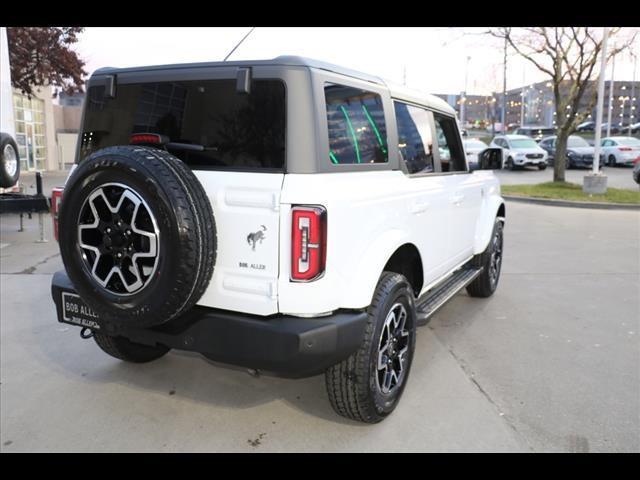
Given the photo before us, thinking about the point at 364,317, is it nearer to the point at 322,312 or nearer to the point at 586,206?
the point at 322,312

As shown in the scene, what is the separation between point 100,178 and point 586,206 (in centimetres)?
1290

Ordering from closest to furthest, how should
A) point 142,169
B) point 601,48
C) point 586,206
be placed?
point 142,169 → point 586,206 → point 601,48

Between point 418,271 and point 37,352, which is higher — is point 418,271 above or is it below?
above

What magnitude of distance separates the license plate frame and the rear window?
947mm

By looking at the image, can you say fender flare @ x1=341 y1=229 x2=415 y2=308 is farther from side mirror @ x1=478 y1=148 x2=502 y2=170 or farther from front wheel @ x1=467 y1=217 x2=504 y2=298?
side mirror @ x1=478 y1=148 x2=502 y2=170

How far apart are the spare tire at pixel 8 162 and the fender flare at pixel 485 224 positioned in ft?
23.3

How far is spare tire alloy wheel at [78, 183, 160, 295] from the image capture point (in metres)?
2.50

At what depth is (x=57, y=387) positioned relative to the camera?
359 cm

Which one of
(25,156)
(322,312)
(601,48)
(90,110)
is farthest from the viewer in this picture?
(25,156)

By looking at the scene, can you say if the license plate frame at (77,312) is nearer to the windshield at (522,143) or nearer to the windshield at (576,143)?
the windshield at (522,143)

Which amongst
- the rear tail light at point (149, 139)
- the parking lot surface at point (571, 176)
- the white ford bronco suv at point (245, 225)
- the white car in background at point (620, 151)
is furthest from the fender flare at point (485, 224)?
the white car in background at point (620, 151)

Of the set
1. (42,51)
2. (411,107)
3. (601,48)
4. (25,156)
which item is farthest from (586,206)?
(25,156)

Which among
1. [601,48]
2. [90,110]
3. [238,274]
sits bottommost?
[238,274]

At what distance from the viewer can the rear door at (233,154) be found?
2582 mm
